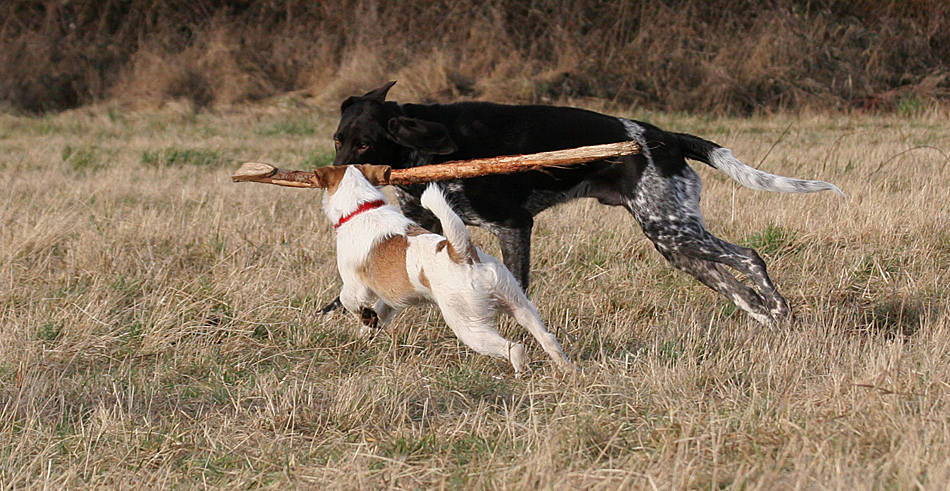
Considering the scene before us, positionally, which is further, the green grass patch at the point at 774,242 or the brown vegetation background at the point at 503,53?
the brown vegetation background at the point at 503,53

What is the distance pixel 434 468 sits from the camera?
2762 mm

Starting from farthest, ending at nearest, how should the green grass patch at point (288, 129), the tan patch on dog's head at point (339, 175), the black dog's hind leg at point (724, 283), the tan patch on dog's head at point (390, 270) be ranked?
the green grass patch at point (288, 129) < the black dog's hind leg at point (724, 283) < the tan patch on dog's head at point (339, 175) < the tan patch on dog's head at point (390, 270)

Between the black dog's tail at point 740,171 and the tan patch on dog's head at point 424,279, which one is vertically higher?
the tan patch on dog's head at point 424,279

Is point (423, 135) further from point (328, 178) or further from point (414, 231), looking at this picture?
point (414, 231)

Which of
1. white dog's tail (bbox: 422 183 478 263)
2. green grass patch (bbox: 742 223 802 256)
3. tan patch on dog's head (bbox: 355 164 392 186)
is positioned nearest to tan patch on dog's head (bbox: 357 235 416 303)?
white dog's tail (bbox: 422 183 478 263)

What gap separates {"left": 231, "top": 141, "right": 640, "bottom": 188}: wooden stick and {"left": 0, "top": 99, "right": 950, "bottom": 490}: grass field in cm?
63

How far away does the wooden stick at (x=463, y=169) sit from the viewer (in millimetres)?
4047

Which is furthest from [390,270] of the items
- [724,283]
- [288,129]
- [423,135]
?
[288,129]

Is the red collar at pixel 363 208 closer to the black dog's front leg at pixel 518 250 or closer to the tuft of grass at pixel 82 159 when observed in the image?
the black dog's front leg at pixel 518 250

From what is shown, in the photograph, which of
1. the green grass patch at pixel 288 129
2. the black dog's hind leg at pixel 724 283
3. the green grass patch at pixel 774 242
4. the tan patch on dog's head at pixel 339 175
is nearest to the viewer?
the tan patch on dog's head at pixel 339 175

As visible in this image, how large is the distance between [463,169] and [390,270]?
0.67 m

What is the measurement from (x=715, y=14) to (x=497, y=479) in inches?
535

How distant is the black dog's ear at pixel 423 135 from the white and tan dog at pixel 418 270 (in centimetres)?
41

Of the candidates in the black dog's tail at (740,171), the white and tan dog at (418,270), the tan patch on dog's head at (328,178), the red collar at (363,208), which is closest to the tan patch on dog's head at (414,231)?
the white and tan dog at (418,270)
